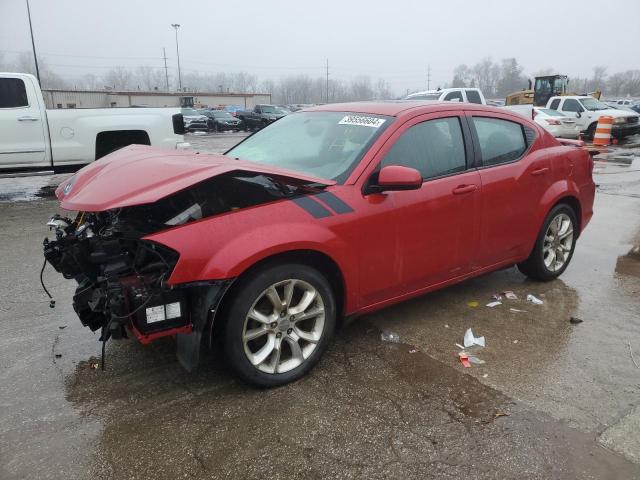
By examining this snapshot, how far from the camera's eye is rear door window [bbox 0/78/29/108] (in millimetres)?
8539

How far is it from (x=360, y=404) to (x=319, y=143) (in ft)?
6.15

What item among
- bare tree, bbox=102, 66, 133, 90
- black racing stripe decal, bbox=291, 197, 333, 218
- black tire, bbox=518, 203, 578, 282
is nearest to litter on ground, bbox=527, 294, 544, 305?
black tire, bbox=518, 203, 578, 282

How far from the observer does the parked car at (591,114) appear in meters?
20.3

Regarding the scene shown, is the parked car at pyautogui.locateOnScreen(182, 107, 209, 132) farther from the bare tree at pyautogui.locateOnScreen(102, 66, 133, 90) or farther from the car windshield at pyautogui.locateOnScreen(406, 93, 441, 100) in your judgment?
the bare tree at pyautogui.locateOnScreen(102, 66, 133, 90)

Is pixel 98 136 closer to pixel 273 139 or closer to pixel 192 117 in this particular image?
Result: pixel 273 139

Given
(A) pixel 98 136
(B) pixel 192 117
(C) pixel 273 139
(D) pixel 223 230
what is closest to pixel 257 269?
(D) pixel 223 230

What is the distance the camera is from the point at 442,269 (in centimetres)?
376

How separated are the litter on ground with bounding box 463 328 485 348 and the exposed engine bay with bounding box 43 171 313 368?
5.65 feet

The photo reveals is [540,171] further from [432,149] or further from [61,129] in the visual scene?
[61,129]

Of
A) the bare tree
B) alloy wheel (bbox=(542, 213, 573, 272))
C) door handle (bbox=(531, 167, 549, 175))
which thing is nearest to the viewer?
door handle (bbox=(531, 167, 549, 175))

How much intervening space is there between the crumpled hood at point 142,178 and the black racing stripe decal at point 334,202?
9cm

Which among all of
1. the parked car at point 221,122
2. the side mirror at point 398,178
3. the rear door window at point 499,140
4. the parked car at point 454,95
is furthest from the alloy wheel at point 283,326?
the parked car at point 221,122

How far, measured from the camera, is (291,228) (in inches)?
114

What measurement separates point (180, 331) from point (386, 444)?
4.05 feet
